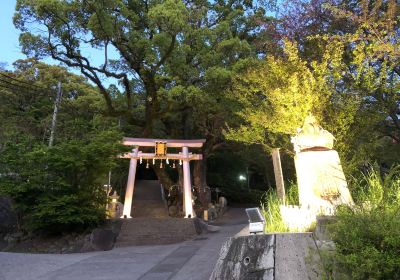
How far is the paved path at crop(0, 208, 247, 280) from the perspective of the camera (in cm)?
738

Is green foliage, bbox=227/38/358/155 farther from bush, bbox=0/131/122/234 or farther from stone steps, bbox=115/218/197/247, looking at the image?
stone steps, bbox=115/218/197/247

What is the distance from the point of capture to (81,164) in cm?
1177

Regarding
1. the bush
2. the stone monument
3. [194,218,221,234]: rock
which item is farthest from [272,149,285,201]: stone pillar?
[194,218,221,234]: rock

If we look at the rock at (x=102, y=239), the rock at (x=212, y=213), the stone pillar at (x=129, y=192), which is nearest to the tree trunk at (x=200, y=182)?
the rock at (x=212, y=213)

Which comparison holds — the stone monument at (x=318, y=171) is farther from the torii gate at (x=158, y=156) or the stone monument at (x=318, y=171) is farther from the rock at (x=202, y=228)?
the torii gate at (x=158, y=156)

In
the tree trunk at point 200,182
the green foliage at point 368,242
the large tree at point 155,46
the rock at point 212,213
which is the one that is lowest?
the green foliage at point 368,242

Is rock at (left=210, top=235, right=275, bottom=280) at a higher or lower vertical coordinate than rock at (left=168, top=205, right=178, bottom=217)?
lower

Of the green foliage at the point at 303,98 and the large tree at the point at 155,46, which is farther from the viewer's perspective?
the large tree at the point at 155,46

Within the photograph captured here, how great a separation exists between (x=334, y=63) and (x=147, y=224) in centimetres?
Answer: 951

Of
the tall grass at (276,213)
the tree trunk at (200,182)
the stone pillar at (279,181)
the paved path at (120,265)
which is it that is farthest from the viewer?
the tree trunk at (200,182)

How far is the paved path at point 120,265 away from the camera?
7.38 m

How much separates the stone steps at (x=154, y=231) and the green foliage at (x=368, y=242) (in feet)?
33.1

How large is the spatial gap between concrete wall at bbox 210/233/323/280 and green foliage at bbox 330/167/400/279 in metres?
0.43

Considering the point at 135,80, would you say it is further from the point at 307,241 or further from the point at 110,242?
the point at 307,241
